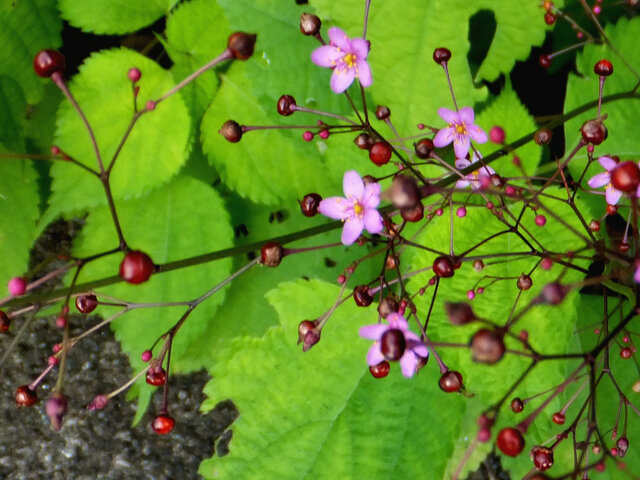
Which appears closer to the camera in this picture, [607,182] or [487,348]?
[487,348]

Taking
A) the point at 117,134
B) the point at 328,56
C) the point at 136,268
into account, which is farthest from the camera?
the point at 117,134

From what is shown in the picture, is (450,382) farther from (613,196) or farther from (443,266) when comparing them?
(613,196)

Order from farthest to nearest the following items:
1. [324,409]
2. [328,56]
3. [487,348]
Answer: [324,409] → [328,56] → [487,348]

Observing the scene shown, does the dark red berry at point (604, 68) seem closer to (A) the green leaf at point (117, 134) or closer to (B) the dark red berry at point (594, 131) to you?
(B) the dark red berry at point (594, 131)

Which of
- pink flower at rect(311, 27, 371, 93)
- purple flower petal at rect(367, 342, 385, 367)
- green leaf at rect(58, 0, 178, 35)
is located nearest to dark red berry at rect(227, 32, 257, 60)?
pink flower at rect(311, 27, 371, 93)

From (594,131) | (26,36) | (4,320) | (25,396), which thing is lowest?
(25,396)

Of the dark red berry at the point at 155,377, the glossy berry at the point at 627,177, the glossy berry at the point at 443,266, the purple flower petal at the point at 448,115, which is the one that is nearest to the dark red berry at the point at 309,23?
the purple flower petal at the point at 448,115

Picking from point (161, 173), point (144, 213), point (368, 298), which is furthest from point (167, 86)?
point (368, 298)

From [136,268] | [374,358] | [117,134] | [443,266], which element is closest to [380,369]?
[374,358]
